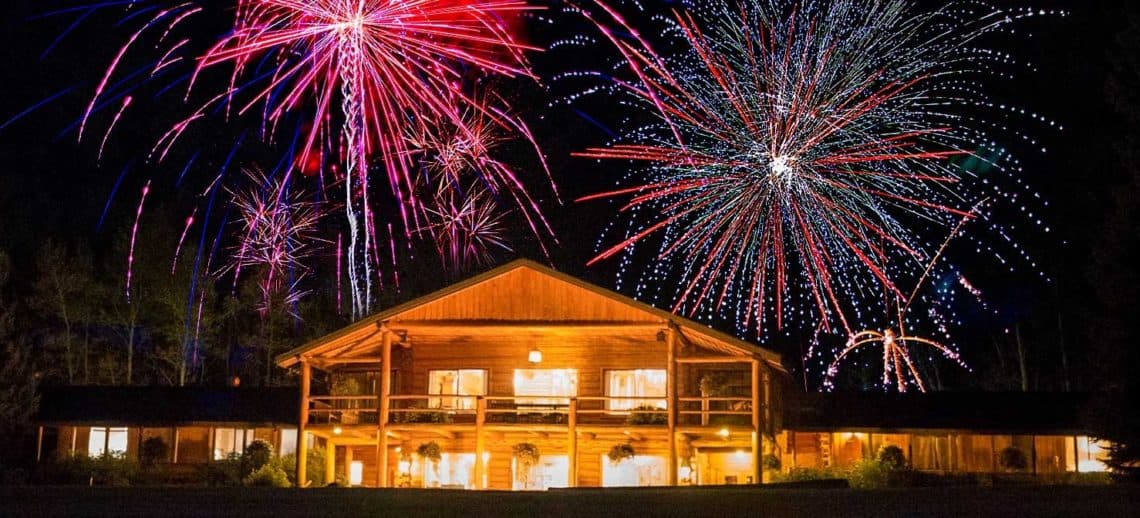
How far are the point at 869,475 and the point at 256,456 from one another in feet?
47.9

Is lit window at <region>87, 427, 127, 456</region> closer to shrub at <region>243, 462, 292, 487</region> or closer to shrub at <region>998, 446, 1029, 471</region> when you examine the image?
shrub at <region>243, 462, 292, 487</region>

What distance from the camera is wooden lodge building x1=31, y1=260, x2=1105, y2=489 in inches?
1096

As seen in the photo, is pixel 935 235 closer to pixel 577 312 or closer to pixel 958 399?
pixel 958 399

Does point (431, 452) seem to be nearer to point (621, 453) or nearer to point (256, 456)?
point (621, 453)

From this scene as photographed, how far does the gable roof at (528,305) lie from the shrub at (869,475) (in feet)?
10.3

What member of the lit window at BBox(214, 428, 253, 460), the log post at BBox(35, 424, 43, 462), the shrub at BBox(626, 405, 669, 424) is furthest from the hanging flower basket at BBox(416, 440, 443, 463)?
the log post at BBox(35, 424, 43, 462)

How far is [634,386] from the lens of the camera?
29719mm

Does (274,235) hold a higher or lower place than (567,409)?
higher

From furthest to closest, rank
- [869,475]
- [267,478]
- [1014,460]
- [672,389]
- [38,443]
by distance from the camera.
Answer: [38,443] → [1014,460] → [267,478] → [869,475] → [672,389]

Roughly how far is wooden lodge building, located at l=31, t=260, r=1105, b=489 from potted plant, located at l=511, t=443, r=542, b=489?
36 mm

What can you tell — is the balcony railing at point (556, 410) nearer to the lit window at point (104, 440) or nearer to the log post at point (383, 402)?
the log post at point (383, 402)

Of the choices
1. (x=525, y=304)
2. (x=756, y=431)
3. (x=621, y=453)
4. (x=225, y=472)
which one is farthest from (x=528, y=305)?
(x=225, y=472)

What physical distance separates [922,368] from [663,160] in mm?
28158

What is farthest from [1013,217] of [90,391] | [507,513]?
[507,513]
